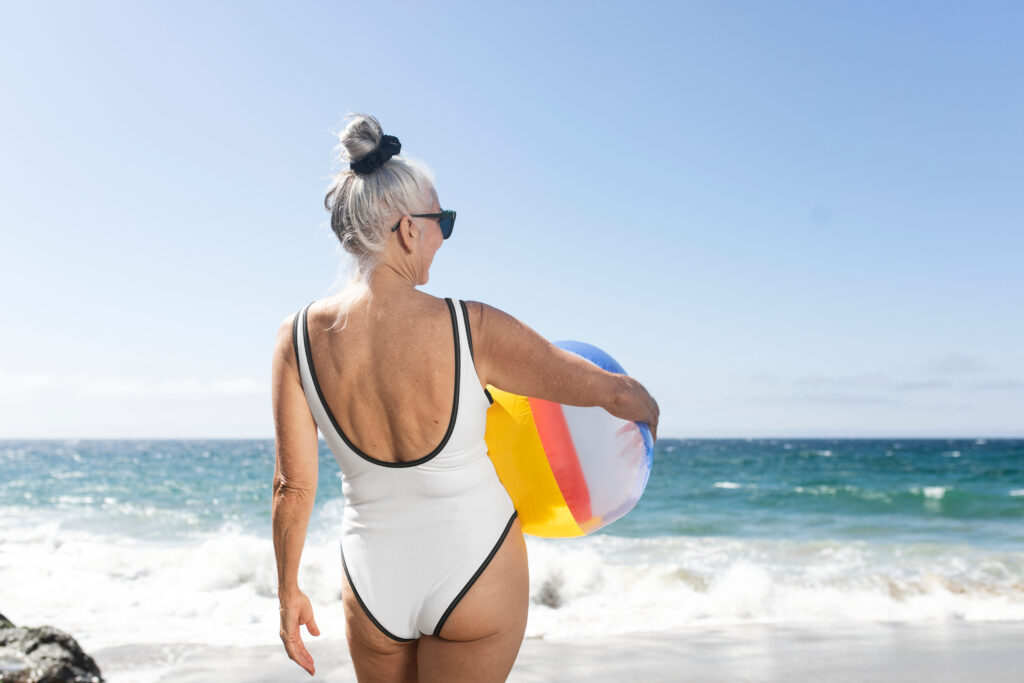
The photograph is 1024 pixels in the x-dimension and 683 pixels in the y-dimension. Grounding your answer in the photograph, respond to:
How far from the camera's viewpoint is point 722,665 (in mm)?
5000

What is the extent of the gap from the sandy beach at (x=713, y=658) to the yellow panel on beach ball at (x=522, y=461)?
10.7 feet

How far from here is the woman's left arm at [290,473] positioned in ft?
5.34

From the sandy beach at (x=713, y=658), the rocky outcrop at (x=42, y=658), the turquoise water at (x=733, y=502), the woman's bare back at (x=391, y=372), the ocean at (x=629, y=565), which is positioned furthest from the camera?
the turquoise water at (x=733, y=502)

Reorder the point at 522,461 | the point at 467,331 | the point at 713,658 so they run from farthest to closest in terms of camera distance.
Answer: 1. the point at 713,658
2. the point at 522,461
3. the point at 467,331

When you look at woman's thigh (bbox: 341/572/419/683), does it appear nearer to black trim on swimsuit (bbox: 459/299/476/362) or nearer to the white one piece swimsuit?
the white one piece swimsuit

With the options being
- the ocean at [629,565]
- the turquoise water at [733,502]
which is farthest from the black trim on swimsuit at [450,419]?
the turquoise water at [733,502]

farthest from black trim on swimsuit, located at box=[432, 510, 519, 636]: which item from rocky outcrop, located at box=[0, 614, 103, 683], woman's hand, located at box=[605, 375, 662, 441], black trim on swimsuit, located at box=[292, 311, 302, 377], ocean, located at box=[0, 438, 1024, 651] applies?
ocean, located at box=[0, 438, 1024, 651]

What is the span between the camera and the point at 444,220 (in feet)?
5.43

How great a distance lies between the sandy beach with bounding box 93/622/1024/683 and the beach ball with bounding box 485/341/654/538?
3.18 meters

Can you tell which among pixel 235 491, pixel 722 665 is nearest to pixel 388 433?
pixel 722 665

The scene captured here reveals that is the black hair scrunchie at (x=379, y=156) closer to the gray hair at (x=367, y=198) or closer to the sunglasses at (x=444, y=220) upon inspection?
the gray hair at (x=367, y=198)

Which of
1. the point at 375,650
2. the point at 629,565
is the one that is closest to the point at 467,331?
the point at 375,650

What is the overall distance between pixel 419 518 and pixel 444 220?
0.64 metres

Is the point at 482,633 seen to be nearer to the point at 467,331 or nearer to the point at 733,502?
the point at 467,331
